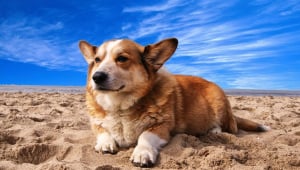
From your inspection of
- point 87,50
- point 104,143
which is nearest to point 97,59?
point 87,50

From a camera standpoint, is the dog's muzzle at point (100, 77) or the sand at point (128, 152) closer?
the sand at point (128, 152)

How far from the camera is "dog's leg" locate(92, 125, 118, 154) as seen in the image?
3750 millimetres

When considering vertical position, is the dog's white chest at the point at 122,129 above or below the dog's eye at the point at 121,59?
below

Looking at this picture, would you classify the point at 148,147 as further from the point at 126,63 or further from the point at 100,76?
the point at 126,63

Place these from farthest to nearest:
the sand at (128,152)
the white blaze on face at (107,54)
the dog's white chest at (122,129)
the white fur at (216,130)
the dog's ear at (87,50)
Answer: the white fur at (216,130) → the dog's ear at (87,50) → the dog's white chest at (122,129) → the white blaze on face at (107,54) → the sand at (128,152)

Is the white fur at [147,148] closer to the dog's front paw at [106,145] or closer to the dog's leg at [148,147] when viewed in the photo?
the dog's leg at [148,147]

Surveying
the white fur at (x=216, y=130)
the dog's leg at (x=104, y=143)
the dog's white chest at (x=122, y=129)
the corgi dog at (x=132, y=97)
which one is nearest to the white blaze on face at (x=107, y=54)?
the corgi dog at (x=132, y=97)

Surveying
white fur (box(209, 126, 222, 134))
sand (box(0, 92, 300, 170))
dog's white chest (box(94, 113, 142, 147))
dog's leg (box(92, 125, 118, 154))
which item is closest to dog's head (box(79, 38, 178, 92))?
dog's white chest (box(94, 113, 142, 147))

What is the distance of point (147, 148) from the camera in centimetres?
347

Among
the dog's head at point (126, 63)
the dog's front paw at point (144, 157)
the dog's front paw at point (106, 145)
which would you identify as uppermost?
the dog's head at point (126, 63)

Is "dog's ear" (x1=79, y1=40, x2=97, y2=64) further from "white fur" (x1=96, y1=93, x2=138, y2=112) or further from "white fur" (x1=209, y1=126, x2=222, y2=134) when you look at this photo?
"white fur" (x1=209, y1=126, x2=222, y2=134)

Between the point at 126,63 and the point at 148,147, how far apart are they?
1026mm

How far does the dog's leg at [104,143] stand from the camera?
3.75 m

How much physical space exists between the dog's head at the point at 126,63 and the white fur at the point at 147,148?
1.96 feet
